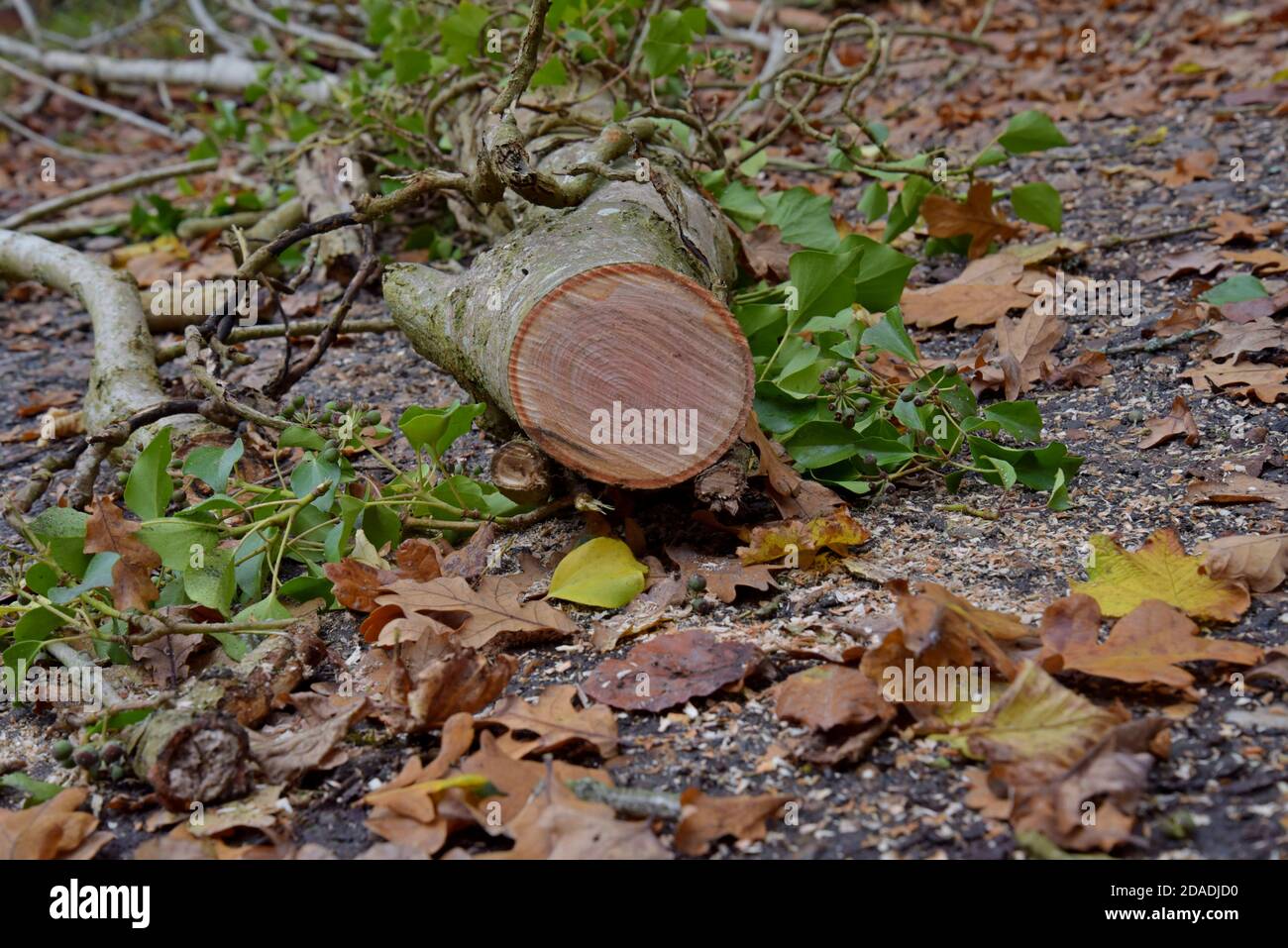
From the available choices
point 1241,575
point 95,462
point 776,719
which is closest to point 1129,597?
point 1241,575

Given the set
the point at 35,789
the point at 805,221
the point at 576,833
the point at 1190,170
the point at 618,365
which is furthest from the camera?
the point at 1190,170

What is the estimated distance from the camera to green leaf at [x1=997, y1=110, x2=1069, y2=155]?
3262 mm

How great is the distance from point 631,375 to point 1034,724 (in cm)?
87

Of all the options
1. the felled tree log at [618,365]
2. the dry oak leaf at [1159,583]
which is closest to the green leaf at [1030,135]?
the felled tree log at [618,365]

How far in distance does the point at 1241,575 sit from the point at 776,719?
2.58ft

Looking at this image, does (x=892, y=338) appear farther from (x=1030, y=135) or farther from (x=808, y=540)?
(x=1030, y=135)

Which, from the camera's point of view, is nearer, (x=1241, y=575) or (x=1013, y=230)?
(x=1241, y=575)

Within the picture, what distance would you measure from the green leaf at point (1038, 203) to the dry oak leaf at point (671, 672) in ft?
6.37

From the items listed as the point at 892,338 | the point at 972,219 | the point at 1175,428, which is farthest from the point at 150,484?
the point at 972,219

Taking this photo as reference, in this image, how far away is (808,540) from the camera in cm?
219

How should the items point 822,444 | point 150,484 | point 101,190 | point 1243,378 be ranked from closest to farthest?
point 150,484 → point 822,444 → point 1243,378 → point 101,190

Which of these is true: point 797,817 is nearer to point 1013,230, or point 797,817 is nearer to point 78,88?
point 1013,230

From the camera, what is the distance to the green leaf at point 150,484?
2.29 meters

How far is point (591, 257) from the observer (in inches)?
84.2
